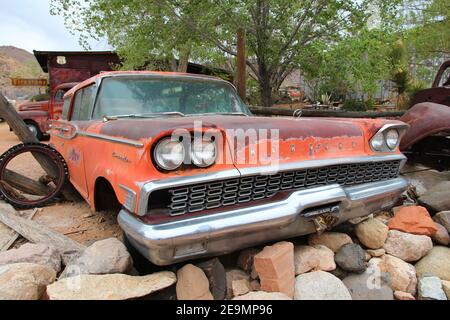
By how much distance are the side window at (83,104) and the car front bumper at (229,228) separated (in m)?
1.67

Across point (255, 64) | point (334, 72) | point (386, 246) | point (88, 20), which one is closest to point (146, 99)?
point (386, 246)

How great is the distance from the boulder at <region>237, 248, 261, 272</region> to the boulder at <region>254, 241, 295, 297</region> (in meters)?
0.14

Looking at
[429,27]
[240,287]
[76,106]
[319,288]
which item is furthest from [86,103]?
[429,27]

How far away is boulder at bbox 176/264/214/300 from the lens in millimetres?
1960

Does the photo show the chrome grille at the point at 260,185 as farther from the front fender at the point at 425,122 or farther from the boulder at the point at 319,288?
the front fender at the point at 425,122

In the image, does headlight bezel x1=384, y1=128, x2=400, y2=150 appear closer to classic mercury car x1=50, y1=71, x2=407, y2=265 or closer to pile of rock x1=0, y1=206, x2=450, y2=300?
classic mercury car x1=50, y1=71, x2=407, y2=265

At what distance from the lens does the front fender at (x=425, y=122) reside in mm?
3537

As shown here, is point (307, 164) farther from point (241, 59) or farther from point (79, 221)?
point (241, 59)

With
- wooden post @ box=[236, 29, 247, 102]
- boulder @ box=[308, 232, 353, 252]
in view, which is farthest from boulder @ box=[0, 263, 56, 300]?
wooden post @ box=[236, 29, 247, 102]

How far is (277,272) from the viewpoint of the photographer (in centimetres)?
204

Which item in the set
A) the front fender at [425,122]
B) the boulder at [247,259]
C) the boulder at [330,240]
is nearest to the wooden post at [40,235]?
the boulder at [247,259]

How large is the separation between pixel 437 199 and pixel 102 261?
2.96 meters

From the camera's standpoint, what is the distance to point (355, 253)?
2.42m
